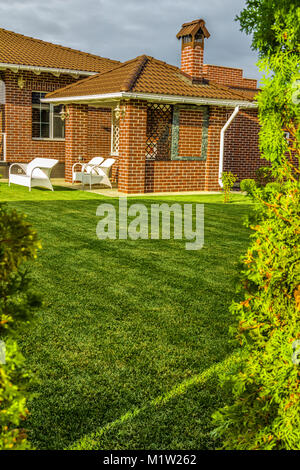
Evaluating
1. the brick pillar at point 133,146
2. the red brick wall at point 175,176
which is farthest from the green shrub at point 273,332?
the red brick wall at point 175,176

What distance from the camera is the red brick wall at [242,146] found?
1967 centimetres

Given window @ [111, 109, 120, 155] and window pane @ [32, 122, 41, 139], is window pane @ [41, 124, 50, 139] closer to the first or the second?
window pane @ [32, 122, 41, 139]

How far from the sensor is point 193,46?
17234 millimetres

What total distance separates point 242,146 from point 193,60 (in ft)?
13.8

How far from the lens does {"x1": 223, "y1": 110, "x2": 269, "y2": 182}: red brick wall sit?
19.7 meters

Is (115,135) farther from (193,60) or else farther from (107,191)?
(107,191)

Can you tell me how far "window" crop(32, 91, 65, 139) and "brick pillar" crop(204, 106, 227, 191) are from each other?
6532 mm

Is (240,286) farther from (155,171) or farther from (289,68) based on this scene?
(155,171)

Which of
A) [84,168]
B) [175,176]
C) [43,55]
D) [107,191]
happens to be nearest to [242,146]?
[175,176]

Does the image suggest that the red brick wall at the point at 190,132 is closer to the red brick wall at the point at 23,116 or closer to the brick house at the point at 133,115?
the brick house at the point at 133,115

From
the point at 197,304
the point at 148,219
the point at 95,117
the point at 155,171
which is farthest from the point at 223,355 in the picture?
the point at 95,117

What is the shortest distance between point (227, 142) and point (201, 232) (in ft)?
34.6

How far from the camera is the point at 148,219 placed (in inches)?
434

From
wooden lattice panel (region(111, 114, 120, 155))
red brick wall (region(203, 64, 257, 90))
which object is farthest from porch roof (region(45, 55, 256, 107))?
red brick wall (region(203, 64, 257, 90))
